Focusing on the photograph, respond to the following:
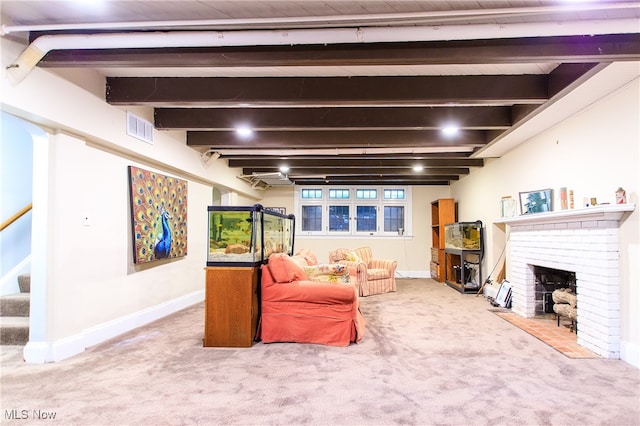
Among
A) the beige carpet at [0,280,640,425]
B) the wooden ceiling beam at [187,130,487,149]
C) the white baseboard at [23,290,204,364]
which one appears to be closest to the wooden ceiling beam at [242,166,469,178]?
the wooden ceiling beam at [187,130,487,149]

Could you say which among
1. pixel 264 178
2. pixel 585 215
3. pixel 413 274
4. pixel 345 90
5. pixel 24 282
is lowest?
pixel 413 274

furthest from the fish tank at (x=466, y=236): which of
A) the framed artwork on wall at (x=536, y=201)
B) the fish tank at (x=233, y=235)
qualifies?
the fish tank at (x=233, y=235)

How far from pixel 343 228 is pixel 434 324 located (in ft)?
16.1

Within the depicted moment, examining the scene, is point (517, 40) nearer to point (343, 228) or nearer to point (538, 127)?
point (538, 127)

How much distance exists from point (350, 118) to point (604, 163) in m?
2.41

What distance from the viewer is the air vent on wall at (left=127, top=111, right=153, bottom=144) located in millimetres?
3613

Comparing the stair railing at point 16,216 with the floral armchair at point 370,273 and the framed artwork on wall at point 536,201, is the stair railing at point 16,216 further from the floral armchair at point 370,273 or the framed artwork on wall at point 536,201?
the framed artwork on wall at point 536,201

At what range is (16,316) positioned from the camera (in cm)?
345

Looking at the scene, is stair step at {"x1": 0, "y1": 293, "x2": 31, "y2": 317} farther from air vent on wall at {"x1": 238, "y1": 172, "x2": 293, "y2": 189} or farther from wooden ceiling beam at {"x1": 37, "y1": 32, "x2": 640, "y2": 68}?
air vent on wall at {"x1": 238, "y1": 172, "x2": 293, "y2": 189}

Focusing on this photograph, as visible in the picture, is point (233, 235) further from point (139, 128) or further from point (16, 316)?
point (16, 316)

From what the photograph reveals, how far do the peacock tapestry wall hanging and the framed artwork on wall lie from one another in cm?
457

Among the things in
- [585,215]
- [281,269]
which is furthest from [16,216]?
[585,215]

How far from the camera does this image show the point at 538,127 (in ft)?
13.3

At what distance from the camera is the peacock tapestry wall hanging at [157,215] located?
377 cm
